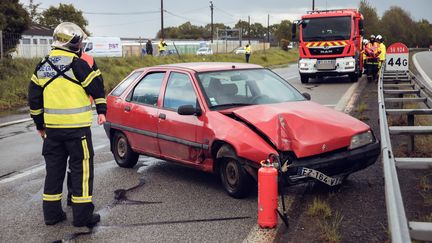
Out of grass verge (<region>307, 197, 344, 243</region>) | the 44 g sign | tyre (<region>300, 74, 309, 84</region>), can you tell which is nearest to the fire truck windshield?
tyre (<region>300, 74, 309, 84</region>)

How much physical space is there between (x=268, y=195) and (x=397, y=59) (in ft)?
43.4

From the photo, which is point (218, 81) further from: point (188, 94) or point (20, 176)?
point (20, 176)

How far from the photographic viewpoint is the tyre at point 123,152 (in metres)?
7.25

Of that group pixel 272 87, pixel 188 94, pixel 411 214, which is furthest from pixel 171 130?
pixel 411 214

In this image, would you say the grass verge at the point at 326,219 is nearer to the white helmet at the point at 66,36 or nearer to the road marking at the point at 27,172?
the white helmet at the point at 66,36

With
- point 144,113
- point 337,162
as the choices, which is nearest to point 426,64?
point 144,113

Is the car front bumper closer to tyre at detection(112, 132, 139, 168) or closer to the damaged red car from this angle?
the damaged red car

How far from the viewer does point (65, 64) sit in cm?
489

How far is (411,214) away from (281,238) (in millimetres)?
1295

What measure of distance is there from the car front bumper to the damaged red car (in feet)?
0.03

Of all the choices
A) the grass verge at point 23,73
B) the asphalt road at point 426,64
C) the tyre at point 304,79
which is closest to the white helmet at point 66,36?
the grass verge at point 23,73

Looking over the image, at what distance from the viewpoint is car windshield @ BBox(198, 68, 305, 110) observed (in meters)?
6.17

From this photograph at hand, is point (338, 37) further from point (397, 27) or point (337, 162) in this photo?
point (397, 27)

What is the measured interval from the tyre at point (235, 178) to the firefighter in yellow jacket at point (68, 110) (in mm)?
1460
